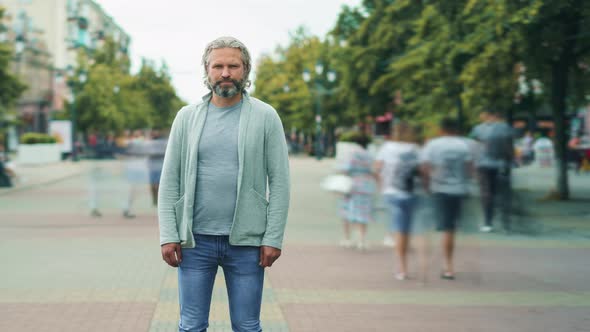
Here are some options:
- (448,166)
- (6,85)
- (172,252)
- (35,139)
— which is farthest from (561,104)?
(35,139)

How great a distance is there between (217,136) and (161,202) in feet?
1.32

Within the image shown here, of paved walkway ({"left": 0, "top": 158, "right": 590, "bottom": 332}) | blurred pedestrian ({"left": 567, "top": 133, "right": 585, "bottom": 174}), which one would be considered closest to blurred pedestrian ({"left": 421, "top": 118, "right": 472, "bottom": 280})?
paved walkway ({"left": 0, "top": 158, "right": 590, "bottom": 332})

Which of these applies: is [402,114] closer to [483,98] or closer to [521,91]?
[521,91]

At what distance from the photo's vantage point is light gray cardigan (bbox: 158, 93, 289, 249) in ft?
10.7

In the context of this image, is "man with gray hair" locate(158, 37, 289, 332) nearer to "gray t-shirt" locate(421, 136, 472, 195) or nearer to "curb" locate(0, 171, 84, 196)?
"gray t-shirt" locate(421, 136, 472, 195)

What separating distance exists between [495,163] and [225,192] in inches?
350

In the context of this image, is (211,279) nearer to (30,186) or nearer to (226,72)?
(226,72)

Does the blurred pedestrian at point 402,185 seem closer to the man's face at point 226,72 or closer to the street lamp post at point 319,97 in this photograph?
→ the man's face at point 226,72

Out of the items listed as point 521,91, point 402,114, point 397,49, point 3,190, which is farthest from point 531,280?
point 402,114

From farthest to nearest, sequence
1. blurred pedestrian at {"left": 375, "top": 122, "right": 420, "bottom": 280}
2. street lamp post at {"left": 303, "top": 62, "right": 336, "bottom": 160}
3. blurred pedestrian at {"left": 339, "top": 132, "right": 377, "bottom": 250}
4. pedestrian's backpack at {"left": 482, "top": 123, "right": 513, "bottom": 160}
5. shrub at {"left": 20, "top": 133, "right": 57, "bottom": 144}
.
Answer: street lamp post at {"left": 303, "top": 62, "right": 336, "bottom": 160}
shrub at {"left": 20, "top": 133, "right": 57, "bottom": 144}
pedestrian's backpack at {"left": 482, "top": 123, "right": 513, "bottom": 160}
blurred pedestrian at {"left": 339, "top": 132, "right": 377, "bottom": 250}
blurred pedestrian at {"left": 375, "top": 122, "right": 420, "bottom": 280}

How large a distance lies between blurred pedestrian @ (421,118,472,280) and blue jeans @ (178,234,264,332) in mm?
4734

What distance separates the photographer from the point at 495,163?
11.5m

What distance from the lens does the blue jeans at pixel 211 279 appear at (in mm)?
3320

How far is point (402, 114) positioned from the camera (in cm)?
2980
